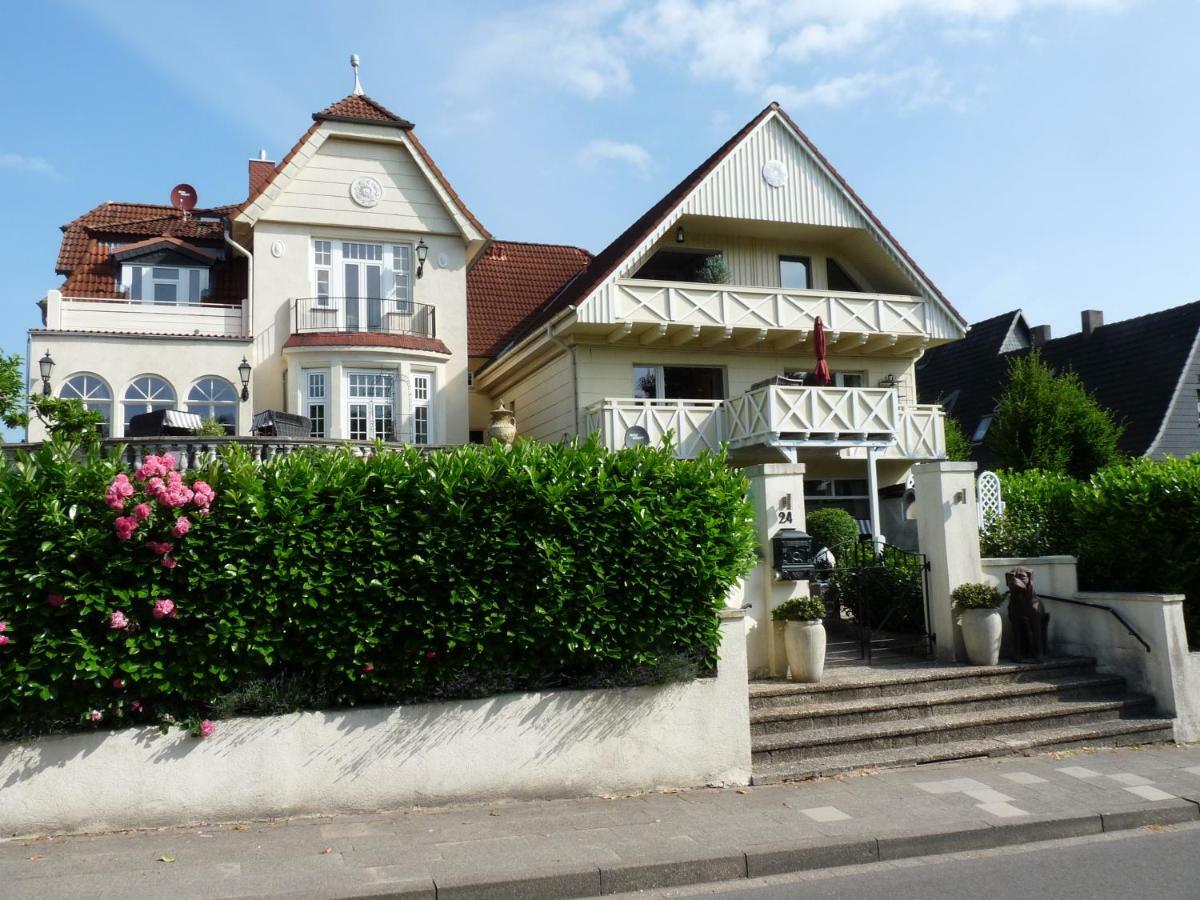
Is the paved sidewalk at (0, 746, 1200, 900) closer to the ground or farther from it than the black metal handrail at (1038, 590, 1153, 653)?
closer to the ground

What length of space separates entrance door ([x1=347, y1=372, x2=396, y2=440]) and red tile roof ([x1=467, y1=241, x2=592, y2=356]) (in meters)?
4.14

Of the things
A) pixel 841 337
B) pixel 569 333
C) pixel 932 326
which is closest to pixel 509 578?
pixel 569 333

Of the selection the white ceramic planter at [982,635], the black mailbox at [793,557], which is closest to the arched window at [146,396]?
the black mailbox at [793,557]

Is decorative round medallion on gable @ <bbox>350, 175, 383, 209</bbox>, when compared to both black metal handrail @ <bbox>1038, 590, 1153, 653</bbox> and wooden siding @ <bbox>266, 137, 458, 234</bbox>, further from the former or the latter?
black metal handrail @ <bbox>1038, 590, 1153, 653</bbox>

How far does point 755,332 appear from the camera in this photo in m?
22.0

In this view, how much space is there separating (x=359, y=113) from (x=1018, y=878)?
19.6 meters

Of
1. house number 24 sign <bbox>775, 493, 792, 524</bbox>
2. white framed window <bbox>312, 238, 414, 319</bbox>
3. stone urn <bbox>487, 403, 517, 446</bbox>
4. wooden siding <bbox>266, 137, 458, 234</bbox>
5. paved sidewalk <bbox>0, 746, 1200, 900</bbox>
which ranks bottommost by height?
paved sidewalk <bbox>0, 746, 1200, 900</bbox>

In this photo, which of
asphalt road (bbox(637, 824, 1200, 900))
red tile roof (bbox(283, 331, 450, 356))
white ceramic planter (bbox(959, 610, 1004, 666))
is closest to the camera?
asphalt road (bbox(637, 824, 1200, 900))

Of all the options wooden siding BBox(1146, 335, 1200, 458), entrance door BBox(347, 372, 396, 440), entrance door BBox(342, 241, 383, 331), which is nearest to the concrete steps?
entrance door BBox(347, 372, 396, 440)

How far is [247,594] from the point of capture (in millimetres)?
7668

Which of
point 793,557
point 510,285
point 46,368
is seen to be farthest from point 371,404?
point 793,557

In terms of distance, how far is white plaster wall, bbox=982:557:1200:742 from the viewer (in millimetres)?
10188

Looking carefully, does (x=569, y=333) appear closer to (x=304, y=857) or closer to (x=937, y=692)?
(x=937, y=692)

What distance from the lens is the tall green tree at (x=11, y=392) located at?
14706 mm
